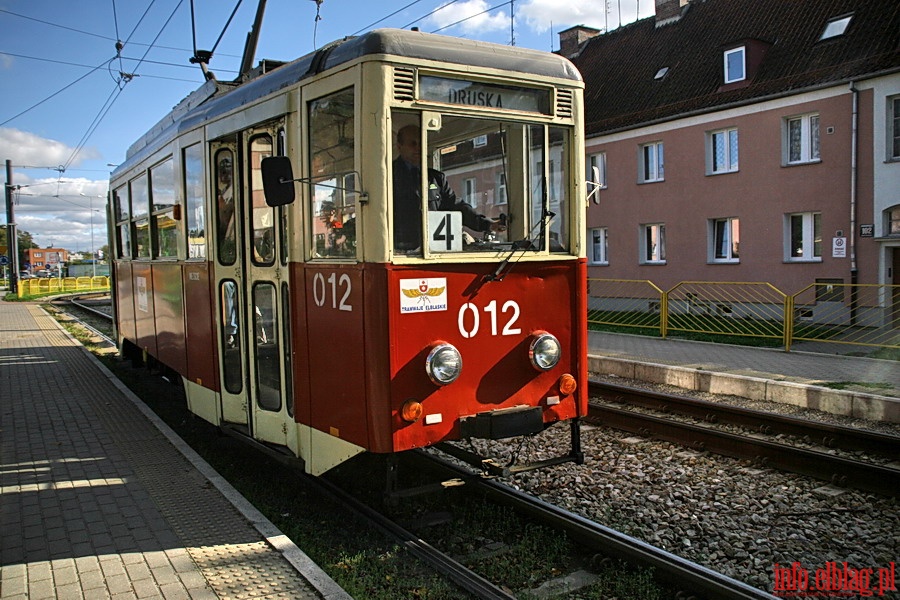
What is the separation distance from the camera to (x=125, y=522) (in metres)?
5.47

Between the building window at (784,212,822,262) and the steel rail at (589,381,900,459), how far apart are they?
523 inches

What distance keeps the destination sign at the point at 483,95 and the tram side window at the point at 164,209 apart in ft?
13.4

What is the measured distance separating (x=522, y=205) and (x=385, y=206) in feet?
3.87

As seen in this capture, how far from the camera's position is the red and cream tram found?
4.81m

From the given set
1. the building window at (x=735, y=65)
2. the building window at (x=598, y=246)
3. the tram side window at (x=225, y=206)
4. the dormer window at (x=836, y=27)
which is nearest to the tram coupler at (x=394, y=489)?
the tram side window at (x=225, y=206)

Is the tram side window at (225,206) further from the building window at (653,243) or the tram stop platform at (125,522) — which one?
the building window at (653,243)

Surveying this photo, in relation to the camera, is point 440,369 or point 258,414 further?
point 258,414

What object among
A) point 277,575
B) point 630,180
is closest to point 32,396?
point 277,575

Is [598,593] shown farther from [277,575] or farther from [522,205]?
[522,205]

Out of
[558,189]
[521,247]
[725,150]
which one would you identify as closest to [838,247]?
[725,150]

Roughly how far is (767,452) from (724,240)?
17.7 meters

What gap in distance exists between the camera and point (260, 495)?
20.8 ft

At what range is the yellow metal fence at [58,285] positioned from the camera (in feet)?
156

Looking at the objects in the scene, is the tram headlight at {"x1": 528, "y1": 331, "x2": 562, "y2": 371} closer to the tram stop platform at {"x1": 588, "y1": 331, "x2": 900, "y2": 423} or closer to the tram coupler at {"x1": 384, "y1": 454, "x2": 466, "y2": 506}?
the tram coupler at {"x1": 384, "y1": 454, "x2": 466, "y2": 506}
